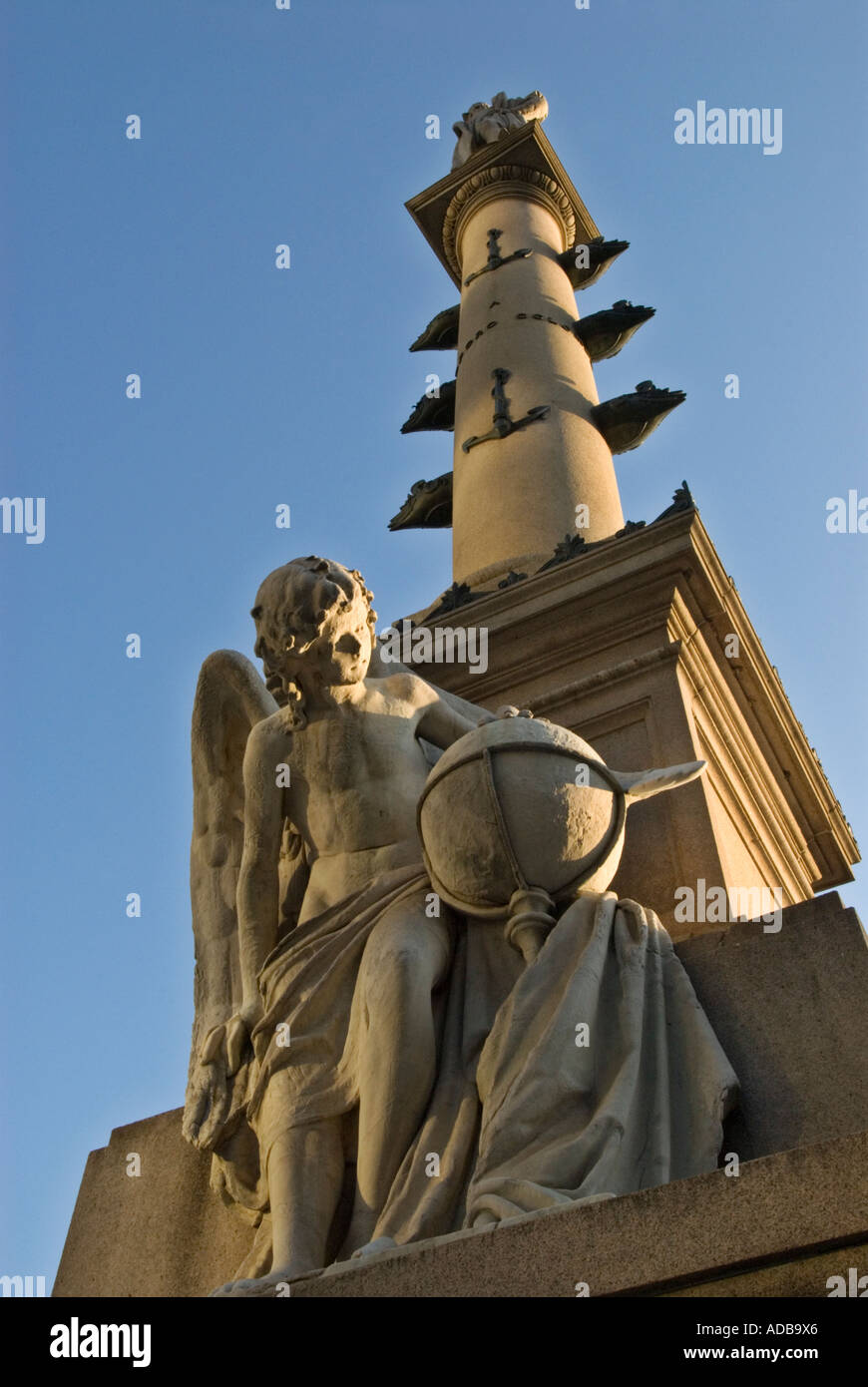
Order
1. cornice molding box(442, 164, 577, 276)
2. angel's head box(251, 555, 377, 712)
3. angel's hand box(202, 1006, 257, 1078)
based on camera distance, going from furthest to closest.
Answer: cornice molding box(442, 164, 577, 276)
angel's head box(251, 555, 377, 712)
angel's hand box(202, 1006, 257, 1078)

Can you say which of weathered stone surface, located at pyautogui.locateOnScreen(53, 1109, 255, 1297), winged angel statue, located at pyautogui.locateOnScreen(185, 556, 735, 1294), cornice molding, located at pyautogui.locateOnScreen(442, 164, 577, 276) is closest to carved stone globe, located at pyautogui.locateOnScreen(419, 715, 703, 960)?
winged angel statue, located at pyautogui.locateOnScreen(185, 556, 735, 1294)

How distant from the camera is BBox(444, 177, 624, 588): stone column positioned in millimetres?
11469

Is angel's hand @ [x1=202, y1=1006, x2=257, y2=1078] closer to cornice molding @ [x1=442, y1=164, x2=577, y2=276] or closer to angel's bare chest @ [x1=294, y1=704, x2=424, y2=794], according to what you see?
angel's bare chest @ [x1=294, y1=704, x2=424, y2=794]

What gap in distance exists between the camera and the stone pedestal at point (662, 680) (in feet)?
25.9

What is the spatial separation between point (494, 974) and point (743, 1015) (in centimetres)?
99

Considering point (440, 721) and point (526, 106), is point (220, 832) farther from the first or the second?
point (526, 106)

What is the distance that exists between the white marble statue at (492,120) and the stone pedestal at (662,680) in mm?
10305

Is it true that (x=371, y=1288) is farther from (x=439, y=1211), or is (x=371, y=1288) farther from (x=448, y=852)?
(x=448, y=852)

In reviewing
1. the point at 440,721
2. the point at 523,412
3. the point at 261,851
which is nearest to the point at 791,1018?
the point at 440,721

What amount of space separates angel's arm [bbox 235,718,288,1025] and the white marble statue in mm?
12258

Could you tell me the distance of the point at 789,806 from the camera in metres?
9.94

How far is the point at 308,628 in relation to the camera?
699 cm
